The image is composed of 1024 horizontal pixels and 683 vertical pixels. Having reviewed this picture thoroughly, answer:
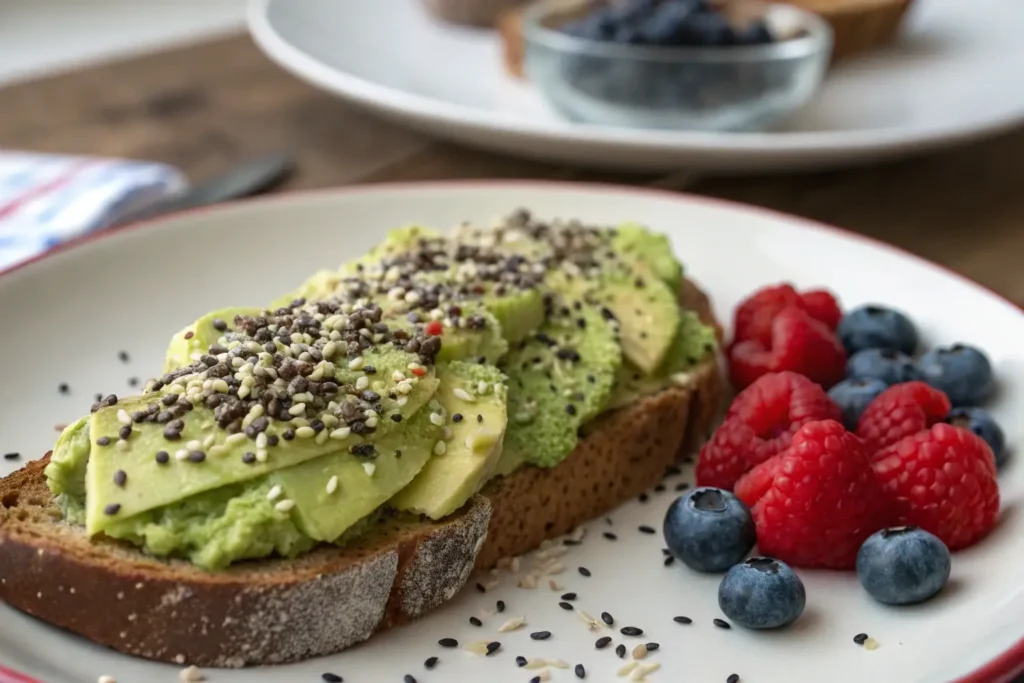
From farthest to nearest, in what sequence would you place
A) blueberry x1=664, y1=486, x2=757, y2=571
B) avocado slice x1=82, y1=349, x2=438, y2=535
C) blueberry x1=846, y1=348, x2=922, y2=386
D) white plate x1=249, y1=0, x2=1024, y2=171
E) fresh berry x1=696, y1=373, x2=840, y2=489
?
white plate x1=249, y1=0, x2=1024, y2=171 → blueberry x1=846, y1=348, x2=922, y2=386 → fresh berry x1=696, y1=373, x2=840, y2=489 → blueberry x1=664, y1=486, x2=757, y2=571 → avocado slice x1=82, y1=349, x2=438, y2=535

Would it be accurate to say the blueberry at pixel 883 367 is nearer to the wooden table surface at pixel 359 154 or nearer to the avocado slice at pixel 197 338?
the wooden table surface at pixel 359 154

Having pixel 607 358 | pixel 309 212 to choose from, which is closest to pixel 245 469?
pixel 607 358

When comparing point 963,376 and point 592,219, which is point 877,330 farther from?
point 592,219

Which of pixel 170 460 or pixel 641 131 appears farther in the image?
pixel 641 131

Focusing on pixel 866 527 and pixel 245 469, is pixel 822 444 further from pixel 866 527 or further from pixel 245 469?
pixel 245 469

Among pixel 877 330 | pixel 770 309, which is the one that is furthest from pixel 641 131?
pixel 877 330

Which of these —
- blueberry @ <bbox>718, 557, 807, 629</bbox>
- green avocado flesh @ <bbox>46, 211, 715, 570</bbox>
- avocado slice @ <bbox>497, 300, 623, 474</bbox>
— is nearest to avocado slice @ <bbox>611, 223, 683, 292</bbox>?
green avocado flesh @ <bbox>46, 211, 715, 570</bbox>

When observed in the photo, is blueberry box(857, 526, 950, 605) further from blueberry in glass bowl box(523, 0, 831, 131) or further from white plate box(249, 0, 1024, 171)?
blueberry in glass bowl box(523, 0, 831, 131)
